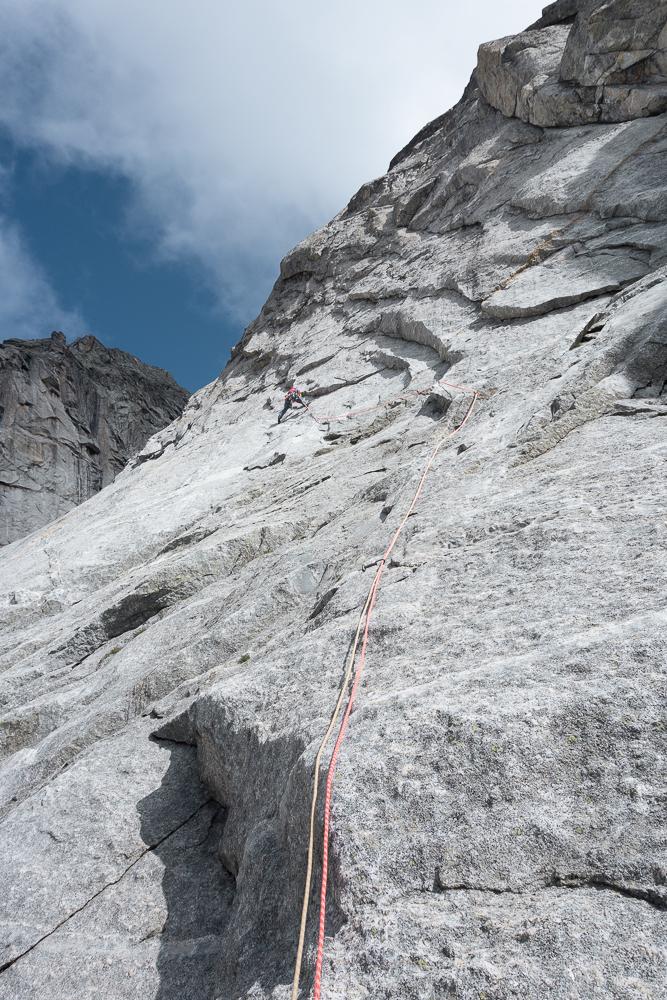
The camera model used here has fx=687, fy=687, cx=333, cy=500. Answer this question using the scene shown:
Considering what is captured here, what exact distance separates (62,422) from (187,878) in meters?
53.9

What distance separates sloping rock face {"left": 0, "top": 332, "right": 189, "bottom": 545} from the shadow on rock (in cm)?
4509

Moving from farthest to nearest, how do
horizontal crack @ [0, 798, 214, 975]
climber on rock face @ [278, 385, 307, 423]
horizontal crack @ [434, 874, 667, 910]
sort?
climber on rock face @ [278, 385, 307, 423] → horizontal crack @ [0, 798, 214, 975] → horizontal crack @ [434, 874, 667, 910]

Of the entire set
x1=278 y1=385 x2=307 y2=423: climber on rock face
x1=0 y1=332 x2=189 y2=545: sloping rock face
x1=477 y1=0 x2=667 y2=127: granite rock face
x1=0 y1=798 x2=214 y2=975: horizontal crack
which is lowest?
x1=0 y1=798 x2=214 y2=975: horizontal crack

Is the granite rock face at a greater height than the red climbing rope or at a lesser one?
greater

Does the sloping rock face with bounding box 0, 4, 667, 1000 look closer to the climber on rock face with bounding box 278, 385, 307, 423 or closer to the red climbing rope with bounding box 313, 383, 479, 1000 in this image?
the red climbing rope with bounding box 313, 383, 479, 1000

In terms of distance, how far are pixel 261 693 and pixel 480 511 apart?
146 inches

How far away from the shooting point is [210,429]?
27969mm

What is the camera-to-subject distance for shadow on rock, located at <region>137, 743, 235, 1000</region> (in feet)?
19.9

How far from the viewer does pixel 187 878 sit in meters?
7.17

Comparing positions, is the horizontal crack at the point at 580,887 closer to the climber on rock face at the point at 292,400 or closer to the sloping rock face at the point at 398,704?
the sloping rock face at the point at 398,704

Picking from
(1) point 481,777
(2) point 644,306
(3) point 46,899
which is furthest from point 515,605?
(2) point 644,306

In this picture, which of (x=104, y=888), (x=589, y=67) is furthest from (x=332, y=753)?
(x=589, y=67)

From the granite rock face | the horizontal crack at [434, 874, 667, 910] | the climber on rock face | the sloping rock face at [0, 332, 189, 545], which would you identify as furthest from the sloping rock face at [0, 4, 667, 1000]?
the sloping rock face at [0, 332, 189, 545]

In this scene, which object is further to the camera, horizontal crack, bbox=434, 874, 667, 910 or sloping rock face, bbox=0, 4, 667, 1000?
sloping rock face, bbox=0, 4, 667, 1000
